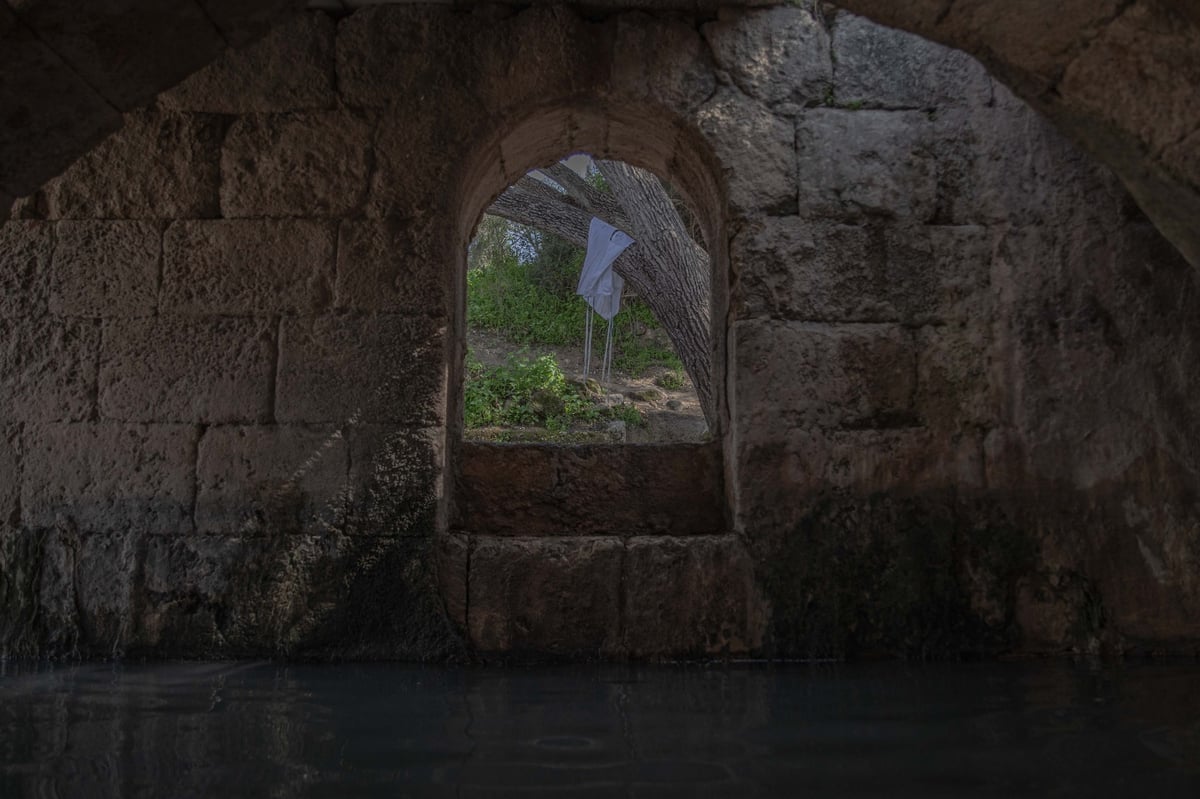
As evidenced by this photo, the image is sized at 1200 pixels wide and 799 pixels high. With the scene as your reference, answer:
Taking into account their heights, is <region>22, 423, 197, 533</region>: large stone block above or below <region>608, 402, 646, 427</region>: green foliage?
below

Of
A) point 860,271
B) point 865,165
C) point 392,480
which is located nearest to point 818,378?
point 860,271

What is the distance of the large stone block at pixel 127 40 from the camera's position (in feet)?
6.61

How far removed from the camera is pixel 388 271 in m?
3.73

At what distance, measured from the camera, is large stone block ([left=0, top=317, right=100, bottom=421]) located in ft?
12.1

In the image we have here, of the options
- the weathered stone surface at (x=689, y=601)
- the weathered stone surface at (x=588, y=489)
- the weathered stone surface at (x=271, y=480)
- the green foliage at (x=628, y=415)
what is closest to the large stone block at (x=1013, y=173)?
the weathered stone surface at (x=588, y=489)

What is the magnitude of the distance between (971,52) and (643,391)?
36.0 feet

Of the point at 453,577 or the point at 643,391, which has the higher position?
the point at 643,391

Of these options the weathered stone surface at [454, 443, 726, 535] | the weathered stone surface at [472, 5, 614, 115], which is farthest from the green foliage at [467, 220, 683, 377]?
the weathered stone surface at [472, 5, 614, 115]

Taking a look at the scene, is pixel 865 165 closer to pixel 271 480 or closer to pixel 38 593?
pixel 271 480

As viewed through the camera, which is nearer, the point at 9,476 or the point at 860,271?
the point at 9,476

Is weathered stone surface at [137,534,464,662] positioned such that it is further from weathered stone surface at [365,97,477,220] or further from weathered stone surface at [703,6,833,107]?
weathered stone surface at [703,6,833,107]

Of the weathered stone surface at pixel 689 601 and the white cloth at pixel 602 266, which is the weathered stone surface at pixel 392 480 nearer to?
the weathered stone surface at pixel 689 601

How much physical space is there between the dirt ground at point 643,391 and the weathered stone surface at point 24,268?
8.32 meters

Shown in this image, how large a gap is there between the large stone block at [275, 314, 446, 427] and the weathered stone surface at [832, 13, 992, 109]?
2023 millimetres
